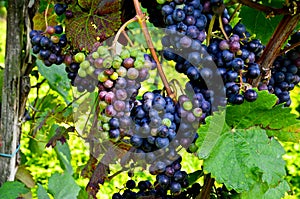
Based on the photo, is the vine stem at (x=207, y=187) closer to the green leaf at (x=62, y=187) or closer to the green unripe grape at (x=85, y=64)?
the green unripe grape at (x=85, y=64)

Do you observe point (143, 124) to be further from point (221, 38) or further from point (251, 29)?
point (251, 29)

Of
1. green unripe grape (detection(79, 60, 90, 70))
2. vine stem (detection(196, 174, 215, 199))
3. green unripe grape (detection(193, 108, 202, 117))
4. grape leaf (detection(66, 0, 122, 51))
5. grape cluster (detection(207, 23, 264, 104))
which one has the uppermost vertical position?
grape leaf (detection(66, 0, 122, 51))

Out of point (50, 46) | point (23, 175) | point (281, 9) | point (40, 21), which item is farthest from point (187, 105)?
point (23, 175)

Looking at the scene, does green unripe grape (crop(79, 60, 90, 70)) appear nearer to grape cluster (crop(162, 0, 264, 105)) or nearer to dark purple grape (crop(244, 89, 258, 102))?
grape cluster (crop(162, 0, 264, 105))

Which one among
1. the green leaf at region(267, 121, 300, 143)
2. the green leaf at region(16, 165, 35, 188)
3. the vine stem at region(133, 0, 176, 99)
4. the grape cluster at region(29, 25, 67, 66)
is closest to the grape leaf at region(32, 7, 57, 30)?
the grape cluster at region(29, 25, 67, 66)

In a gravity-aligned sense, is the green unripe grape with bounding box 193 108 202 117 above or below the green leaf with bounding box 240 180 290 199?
above

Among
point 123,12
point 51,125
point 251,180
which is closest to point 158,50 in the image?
point 123,12
